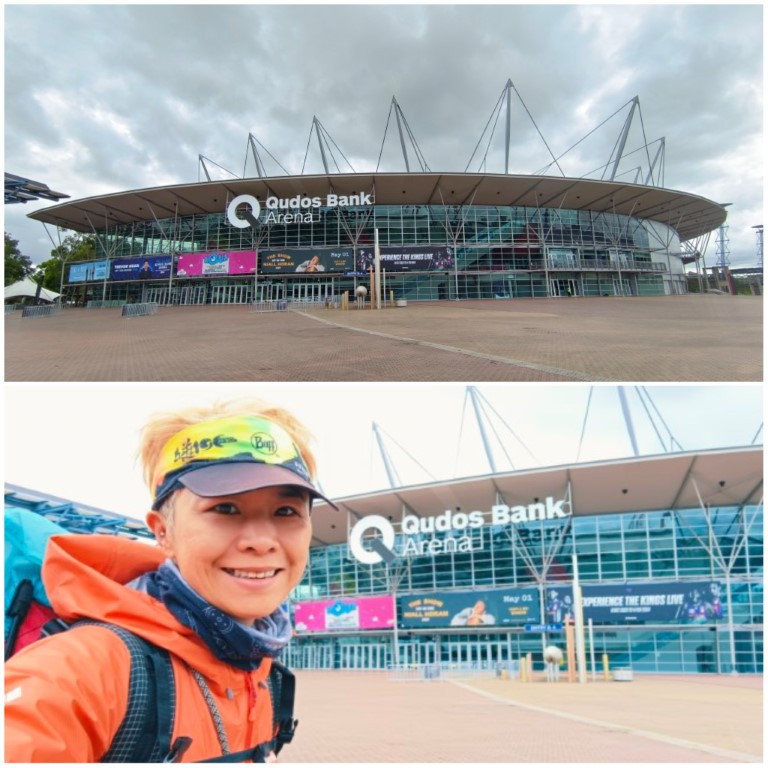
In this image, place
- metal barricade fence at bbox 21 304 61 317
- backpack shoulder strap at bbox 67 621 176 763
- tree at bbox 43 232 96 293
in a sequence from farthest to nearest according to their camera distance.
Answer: tree at bbox 43 232 96 293 < metal barricade fence at bbox 21 304 61 317 < backpack shoulder strap at bbox 67 621 176 763

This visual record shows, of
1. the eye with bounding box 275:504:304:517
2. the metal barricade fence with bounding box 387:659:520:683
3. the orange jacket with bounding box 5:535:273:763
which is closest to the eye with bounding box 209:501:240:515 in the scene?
the eye with bounding box 275:504:304:517

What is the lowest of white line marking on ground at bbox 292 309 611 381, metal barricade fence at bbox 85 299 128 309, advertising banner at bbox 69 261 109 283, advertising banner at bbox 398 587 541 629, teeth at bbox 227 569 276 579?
advertising banner at bbox 398 587 541 629

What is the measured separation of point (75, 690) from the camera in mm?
1259

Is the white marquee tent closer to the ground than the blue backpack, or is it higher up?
higher up

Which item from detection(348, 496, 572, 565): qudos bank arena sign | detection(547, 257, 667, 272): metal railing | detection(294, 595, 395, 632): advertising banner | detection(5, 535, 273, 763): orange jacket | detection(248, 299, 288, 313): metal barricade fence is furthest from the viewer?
detection(547, 257, 667, 272): metal railing

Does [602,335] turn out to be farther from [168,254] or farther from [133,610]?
[168,254]

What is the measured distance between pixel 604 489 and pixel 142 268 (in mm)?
36224

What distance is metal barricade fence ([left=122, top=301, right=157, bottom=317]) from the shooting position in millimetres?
31172

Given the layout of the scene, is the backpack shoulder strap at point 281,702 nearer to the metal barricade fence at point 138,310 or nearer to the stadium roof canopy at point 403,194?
the metal barricade fence at point 138,310

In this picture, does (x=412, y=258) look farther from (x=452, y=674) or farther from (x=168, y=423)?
(x=168, y=423)

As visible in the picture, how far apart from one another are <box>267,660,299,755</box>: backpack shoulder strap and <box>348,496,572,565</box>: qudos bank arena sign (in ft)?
77.9

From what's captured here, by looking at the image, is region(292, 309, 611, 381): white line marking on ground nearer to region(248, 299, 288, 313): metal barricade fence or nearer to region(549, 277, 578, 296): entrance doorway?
region(248, 299, 288, 313): metal barricade fence

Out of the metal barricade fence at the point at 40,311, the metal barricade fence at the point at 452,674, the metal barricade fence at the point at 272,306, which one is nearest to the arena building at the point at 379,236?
the metal barricade fence at the point at 272,306

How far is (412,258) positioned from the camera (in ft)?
133
